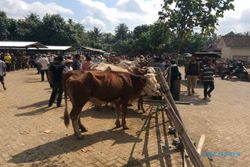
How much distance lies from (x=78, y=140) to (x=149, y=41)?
45626mm

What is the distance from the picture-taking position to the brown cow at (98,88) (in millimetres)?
7652

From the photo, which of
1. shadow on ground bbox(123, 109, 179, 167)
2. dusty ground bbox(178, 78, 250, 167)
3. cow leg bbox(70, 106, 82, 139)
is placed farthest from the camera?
cow leg bbox(70, 106, 82, 139)

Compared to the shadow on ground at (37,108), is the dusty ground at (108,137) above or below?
below

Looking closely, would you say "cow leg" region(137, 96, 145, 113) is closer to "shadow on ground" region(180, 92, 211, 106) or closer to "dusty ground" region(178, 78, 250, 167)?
"dusty ground" region(178, 78, 250, 167)

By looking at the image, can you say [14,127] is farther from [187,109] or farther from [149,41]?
[149,41]

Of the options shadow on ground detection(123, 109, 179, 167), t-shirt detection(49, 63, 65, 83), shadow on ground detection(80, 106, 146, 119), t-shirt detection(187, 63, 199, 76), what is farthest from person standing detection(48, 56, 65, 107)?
t-shirt detection(187, 63, 199, 76)

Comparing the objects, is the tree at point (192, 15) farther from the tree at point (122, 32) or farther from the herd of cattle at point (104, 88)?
the tree at point (122, 32)

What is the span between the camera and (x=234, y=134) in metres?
8.59

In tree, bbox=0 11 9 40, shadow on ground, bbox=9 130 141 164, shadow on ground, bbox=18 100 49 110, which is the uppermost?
tree, bbox=0 11 9 40

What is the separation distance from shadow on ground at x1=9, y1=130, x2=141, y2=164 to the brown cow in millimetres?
287

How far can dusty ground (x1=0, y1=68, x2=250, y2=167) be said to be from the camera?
21.1ft

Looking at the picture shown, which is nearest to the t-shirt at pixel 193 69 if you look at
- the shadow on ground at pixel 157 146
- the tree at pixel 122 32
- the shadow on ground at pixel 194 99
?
the shadow on ground at pixel 194 99

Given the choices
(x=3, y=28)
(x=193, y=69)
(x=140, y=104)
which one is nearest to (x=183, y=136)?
(x=140, y=104)

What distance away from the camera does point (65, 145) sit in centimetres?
721
